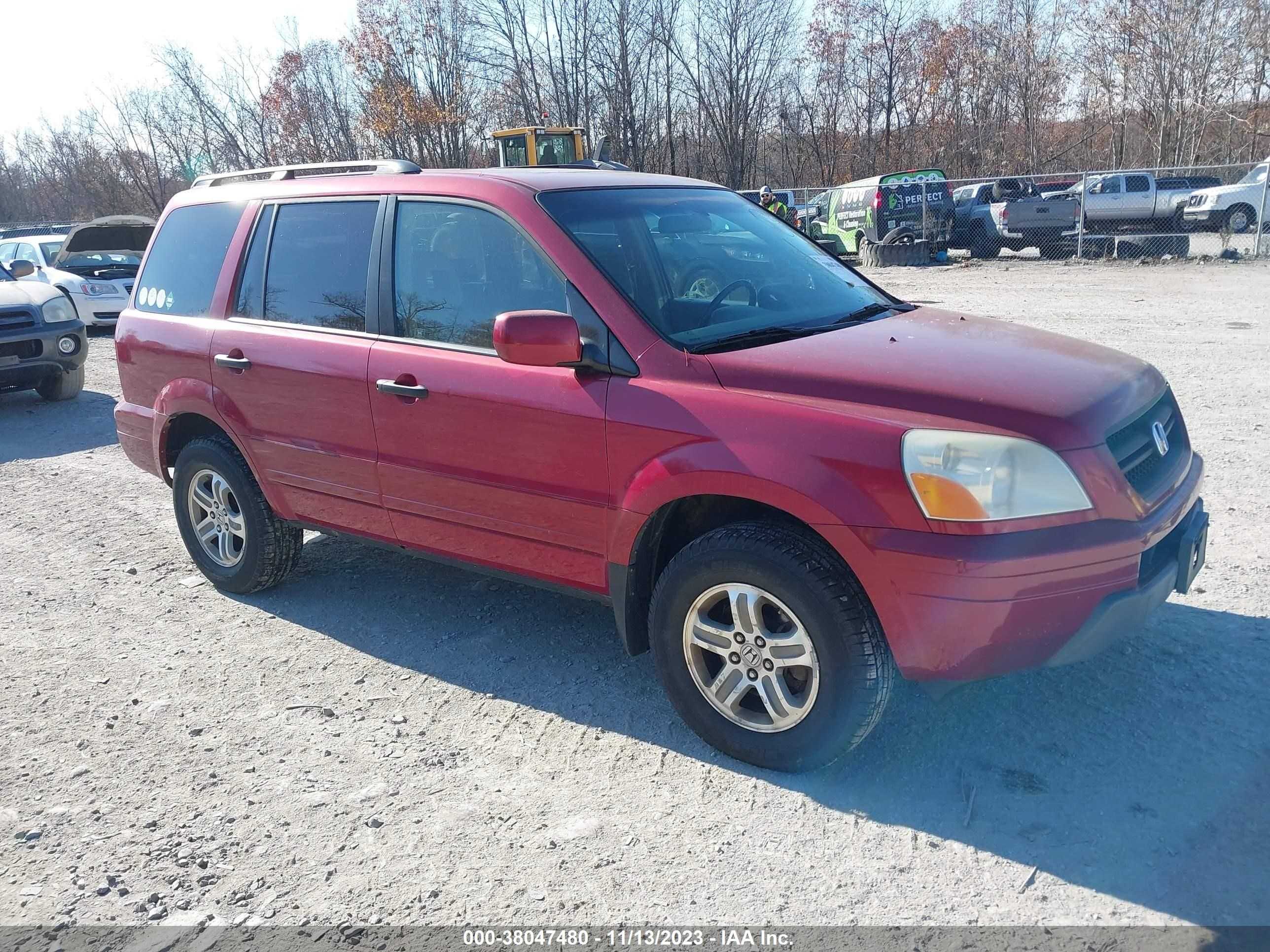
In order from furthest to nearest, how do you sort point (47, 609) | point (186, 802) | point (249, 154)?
point (249, 154) → point (47, 609) → point (186, 802)

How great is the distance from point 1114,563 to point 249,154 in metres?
47.2

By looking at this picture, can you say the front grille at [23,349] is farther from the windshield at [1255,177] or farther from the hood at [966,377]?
the windshield at [1255,177]

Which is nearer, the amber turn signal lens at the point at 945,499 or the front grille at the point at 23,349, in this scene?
the amber turn signal lens at the point at 945,499

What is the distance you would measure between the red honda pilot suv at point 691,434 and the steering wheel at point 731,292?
1 centimetres

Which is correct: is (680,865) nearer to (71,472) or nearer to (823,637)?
(823,637)

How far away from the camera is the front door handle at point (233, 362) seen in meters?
4.38

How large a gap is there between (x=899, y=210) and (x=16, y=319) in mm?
18448

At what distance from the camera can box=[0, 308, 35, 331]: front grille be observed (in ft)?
31.9

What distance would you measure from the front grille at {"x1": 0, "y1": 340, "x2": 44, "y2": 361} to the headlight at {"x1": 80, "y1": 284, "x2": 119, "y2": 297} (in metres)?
6.37

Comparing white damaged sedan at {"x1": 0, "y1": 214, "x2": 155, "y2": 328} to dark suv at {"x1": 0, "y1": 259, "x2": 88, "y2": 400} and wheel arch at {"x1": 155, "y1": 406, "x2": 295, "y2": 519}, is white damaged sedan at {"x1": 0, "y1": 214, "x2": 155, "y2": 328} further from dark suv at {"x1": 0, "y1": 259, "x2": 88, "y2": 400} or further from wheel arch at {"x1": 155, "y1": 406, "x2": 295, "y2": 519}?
wheel arch at {"x1": 155, "y1": 406, "x2": 295, "y2": 519}

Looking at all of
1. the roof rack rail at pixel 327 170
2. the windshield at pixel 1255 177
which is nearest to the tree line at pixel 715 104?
the windshield at pixel 1255 177

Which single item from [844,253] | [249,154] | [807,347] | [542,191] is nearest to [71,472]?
[542,191]

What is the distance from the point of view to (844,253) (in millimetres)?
24469

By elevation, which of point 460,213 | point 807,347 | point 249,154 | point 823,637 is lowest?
point 823,637
